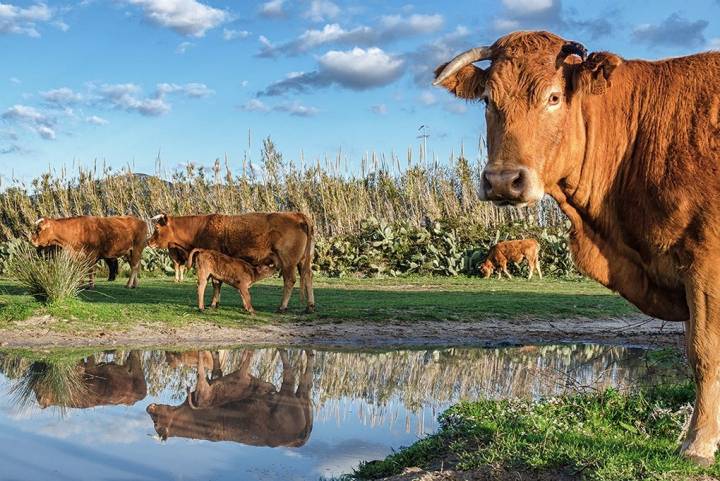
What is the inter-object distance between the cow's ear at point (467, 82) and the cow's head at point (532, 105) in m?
0.12

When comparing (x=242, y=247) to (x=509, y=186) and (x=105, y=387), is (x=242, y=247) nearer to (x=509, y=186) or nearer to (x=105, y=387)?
(x=105, y=387)

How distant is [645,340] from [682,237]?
9.81 m

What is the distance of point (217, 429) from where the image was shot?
782 centimetres

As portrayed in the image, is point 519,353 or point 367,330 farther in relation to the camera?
point 367,330

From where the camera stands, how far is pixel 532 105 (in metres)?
5.10

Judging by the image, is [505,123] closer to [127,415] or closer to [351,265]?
[127,415]

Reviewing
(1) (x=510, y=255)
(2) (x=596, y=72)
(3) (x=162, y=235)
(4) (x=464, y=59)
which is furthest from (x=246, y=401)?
(1) (x=510, y=255)

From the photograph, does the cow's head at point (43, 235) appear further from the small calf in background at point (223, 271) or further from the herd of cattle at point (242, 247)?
the small calf in background at point (223, 271)

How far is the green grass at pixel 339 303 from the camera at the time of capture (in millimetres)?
14438

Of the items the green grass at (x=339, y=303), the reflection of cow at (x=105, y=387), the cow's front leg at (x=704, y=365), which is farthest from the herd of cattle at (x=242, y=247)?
the cow's front leg at (x=704, y=365)

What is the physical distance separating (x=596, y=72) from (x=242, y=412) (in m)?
5.20

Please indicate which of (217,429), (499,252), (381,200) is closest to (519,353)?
(217,429)

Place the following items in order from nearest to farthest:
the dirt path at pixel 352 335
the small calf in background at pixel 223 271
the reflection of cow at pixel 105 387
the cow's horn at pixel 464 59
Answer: the cow's horn at pixel 464 59
the reflection of cow at pixel 105 387
the dirt path at pixel 352 335
the small calf in background at pixel 223 271

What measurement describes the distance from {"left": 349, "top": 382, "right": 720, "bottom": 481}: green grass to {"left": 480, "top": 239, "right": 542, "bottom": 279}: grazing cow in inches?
712
